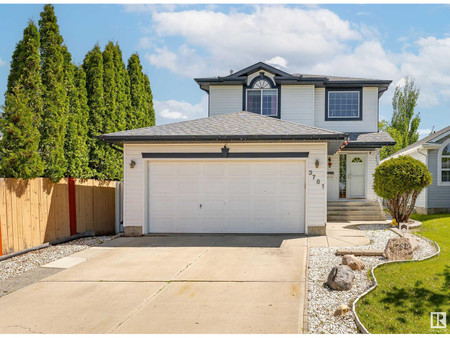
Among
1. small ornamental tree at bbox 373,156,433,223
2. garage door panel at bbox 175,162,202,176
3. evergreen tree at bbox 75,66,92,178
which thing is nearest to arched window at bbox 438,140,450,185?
small ornamental tree at bbox 373,156,433,223

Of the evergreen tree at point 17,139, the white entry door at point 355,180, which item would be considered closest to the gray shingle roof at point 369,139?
the white entry door at point 355,180

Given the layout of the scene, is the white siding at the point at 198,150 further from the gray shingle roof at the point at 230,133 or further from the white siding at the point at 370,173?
the white siding at the point at 370,173

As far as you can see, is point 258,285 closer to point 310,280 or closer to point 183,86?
point 310,280

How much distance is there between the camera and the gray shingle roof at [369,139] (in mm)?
15906

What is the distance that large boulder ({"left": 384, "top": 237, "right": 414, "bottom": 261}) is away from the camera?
761cm

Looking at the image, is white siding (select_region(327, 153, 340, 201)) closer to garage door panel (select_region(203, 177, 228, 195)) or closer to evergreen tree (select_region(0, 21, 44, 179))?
garage door panel (select_region(203, 177, 228, 195))

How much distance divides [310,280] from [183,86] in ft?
44.3

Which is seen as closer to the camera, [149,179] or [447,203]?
[149,179]

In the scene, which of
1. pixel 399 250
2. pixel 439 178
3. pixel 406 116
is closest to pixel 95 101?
pixel 399 250

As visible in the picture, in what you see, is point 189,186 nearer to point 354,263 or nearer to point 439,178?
point 354,263

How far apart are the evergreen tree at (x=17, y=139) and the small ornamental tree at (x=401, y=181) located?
35.5 ft

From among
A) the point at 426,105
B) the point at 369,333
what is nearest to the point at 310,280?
the point at 369,333

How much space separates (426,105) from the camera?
112 ft

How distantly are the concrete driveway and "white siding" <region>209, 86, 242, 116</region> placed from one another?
955 centimetres
